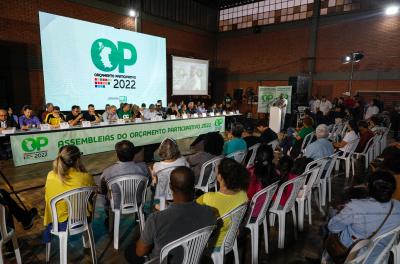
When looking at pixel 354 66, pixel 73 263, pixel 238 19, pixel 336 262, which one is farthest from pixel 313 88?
pixel 73 263

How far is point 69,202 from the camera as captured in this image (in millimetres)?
1914

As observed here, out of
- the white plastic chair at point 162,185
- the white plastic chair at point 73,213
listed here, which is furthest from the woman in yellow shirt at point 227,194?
the white plastic chair at point 73,213

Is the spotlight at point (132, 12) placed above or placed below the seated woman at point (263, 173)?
above

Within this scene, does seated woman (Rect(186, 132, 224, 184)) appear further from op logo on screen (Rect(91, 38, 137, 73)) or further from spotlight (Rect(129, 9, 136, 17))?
spotlight (Rect(129, 9, 136, 17))

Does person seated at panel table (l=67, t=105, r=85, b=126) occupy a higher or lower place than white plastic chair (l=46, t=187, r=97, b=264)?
higher

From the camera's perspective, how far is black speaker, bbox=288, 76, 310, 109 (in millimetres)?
10562

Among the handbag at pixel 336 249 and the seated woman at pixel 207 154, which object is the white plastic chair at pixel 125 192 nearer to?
the seated woman at pixel 207 154

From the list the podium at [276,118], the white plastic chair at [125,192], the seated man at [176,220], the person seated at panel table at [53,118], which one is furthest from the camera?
the podium at [276,118]

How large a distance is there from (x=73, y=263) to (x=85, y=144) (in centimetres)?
335

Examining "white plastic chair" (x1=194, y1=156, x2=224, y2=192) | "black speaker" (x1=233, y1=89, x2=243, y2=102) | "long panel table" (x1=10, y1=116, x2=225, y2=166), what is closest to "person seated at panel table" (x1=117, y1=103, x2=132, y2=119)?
"long panel table" (x1=10, y1=116, x2=225, y2=166)

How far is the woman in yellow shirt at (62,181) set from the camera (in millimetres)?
1983

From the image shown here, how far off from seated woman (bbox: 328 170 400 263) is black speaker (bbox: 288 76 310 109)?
30.6 ft

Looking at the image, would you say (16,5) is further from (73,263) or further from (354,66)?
(354,66)

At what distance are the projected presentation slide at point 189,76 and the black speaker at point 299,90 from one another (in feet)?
14.3
